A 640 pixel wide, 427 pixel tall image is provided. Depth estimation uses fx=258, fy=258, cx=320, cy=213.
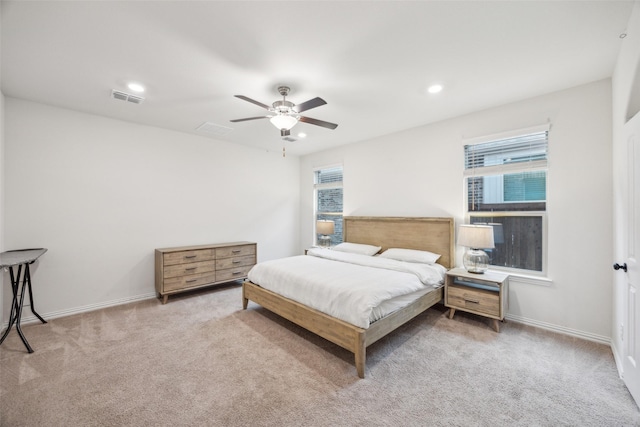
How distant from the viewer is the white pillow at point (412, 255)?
3559mm

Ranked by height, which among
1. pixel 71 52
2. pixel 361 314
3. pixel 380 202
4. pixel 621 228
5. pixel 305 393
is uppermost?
pixel 71 52

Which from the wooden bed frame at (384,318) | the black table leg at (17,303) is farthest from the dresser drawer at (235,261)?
the black table leg at (17,303)

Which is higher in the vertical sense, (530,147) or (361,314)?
(530,147)

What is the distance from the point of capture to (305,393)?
1935 millimetres

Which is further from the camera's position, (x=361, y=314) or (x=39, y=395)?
(x=361, y=314)

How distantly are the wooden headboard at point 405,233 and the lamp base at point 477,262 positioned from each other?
328 mm

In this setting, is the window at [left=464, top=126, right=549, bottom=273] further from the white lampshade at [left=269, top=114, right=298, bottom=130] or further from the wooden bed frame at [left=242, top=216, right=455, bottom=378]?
the white lampshade at [left=269, top=114, right=298, bottom=130]

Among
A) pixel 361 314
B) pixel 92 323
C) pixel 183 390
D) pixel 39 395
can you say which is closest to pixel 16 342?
pixel 92 323

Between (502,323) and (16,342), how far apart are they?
5301 mm

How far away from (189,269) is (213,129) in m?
2.26

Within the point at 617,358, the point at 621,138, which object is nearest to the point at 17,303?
the point at 617,358

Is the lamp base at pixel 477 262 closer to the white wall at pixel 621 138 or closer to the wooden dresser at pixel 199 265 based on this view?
the white wall at pixel 621 138

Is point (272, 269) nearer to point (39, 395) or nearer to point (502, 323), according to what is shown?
point (39, 395)

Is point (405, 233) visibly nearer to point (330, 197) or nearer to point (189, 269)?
point (330, 197)
